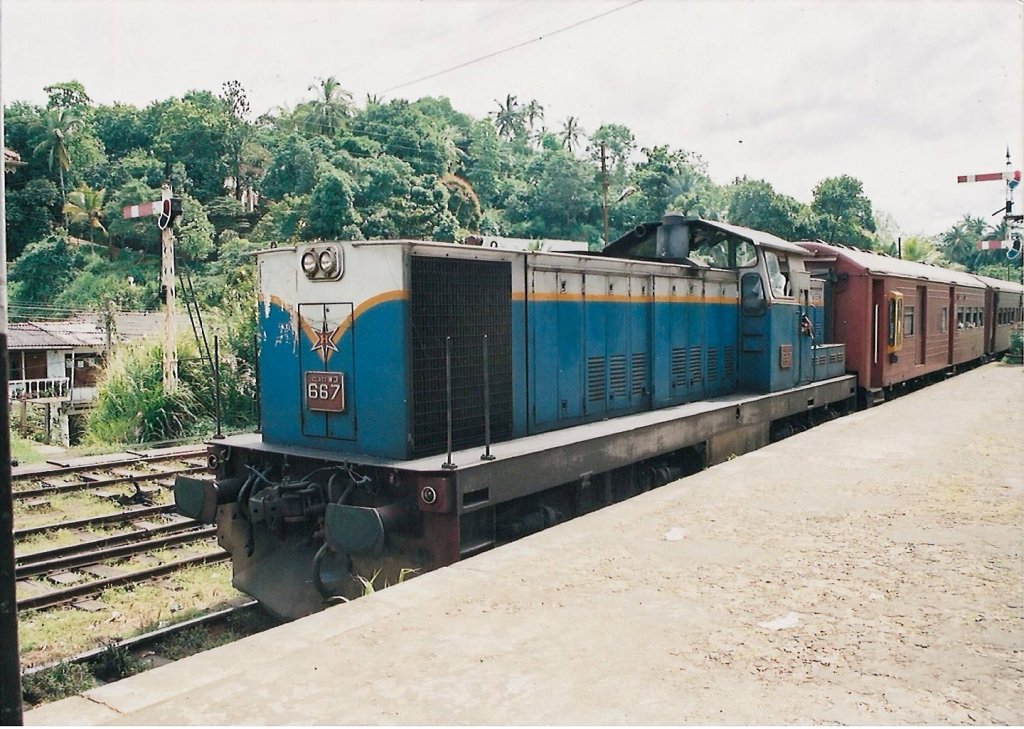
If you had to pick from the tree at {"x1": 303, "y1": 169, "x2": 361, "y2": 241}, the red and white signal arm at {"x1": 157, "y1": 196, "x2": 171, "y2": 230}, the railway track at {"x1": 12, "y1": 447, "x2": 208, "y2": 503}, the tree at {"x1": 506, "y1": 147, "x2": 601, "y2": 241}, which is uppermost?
the tree at {"x1": 506, "y1": 147, "x2": 601, "y2": 241}

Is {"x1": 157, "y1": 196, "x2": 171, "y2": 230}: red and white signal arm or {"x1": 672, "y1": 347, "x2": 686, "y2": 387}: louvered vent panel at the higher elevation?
{"x1": 157, "y1": 196, "x2": 171, "y2": 230}: red and white signal arm

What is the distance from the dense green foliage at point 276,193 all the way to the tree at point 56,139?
0.12 meters

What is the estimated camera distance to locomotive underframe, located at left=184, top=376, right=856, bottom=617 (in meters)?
5.11

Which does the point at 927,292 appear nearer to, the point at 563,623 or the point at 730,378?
the point at 730,378

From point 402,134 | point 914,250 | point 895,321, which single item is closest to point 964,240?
point 914,250

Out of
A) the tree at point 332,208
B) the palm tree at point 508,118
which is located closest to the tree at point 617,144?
the palm tree at point 508,118

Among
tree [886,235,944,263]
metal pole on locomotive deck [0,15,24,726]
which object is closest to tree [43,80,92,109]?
tree [886,235,944,263]

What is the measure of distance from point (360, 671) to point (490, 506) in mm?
2195

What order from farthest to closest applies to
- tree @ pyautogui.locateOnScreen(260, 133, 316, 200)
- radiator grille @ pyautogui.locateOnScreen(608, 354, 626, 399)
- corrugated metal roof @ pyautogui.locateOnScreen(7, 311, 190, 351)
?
tree @ pyautogui.locateOnScreen(260, 133, 316, 200), corrugated metal roof @ pyautogui.locateOnScreen(7, 311, 190, 351), radiator grille @ pyautogui.locateOnScreen(608, 354, 626, 399)

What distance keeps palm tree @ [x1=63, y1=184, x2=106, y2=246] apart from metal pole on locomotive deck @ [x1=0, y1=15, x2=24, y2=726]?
173ft

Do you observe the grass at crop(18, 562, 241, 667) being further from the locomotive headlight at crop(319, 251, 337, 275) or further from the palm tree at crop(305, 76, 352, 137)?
the palm tree at crop(305, 76, 352, 137)

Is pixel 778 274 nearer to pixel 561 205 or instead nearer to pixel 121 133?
pixel 561 205

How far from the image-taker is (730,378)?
9.74 meters

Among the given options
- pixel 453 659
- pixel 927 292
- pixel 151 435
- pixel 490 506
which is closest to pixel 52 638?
pixel 490 506
